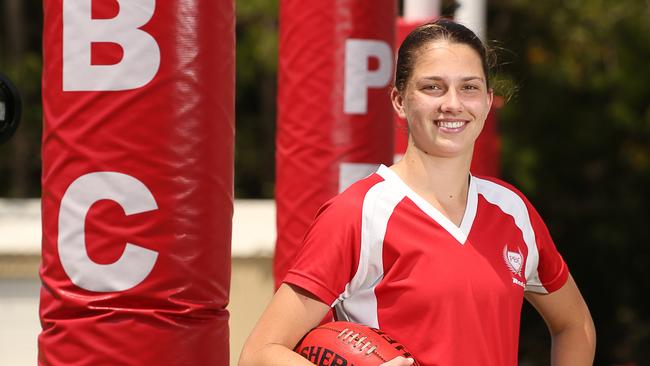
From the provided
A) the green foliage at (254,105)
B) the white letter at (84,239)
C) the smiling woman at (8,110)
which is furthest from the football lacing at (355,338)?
the green foliage at (254,105)

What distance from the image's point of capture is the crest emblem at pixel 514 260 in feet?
8.50

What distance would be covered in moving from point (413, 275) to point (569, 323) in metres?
0.64

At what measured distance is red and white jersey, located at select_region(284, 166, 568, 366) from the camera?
2.43 meters

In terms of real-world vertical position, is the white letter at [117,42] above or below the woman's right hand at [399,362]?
above

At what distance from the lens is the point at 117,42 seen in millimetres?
3018

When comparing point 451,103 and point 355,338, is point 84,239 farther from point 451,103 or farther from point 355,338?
point 451,103

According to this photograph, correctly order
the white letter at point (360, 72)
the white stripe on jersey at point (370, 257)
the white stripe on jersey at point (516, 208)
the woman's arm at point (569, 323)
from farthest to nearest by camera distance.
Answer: the white letter at point (360, 72) < the woman's arm at point (569, 323) < the white stripe on jersey at point (516, 208) < the white stripe on jersey at point (370, 257)

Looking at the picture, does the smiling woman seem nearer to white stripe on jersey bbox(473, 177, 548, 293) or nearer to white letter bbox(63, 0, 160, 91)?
white letter bbox(63, 0, 160, 91)

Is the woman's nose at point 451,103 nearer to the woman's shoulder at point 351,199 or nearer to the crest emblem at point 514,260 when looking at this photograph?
the woman's shoulder at point 351,199

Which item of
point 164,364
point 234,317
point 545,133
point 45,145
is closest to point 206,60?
point 45,145

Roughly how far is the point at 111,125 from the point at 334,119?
3.28 meters

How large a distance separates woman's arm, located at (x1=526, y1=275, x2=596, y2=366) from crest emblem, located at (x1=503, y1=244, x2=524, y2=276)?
0.25 m

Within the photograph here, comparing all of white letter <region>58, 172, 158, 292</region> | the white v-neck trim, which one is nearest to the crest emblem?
the white v-neck trim

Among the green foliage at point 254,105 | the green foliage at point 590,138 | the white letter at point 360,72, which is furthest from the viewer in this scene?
the green foliage at point 590,138
